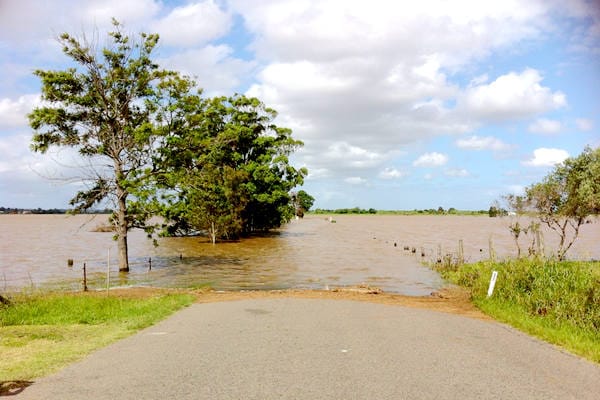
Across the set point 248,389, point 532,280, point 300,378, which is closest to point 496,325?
point 532,280

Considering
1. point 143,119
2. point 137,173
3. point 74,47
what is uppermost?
point 74,47

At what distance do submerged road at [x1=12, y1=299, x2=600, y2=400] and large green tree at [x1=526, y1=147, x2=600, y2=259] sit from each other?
1881 cm

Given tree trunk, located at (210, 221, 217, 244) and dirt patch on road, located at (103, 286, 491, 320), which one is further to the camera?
tree trunk, located at (210, 221, 217, 244)

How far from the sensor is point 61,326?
37.9ft

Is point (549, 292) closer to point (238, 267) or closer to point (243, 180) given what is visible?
point (238, 267)

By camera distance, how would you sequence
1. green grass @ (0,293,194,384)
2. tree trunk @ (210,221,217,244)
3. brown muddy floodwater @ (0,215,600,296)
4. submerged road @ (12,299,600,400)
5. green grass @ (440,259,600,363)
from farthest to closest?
1. tree trunk @ (210,221,217,244)
2. brown muddy floodwater @ (0,215,600,296)
3. green grass @ (440,259,600,363)
4. green grass @ (0,293,194,384)
5. submerged road @ (12,299,600,400)

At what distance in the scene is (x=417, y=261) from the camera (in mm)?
36062

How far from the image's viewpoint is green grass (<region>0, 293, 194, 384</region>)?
27.1 feet

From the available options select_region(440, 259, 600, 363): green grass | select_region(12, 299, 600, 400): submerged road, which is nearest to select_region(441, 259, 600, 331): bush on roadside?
select_region(440, 259, 600, 363): green grass

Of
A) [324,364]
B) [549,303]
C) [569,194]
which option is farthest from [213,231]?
[324,364]

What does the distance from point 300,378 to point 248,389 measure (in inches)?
34.8

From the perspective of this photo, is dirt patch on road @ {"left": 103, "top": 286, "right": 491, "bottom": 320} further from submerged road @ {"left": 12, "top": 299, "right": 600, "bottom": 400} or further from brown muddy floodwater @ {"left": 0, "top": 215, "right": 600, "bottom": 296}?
brown muddy floodwater @ {"left": 0, "top": 215, "right": 600, "bottom": 296}

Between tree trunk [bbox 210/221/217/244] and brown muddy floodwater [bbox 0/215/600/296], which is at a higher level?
tree trunk [bbox 210/221/217/244]

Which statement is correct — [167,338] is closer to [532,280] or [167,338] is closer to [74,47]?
[532,280]
